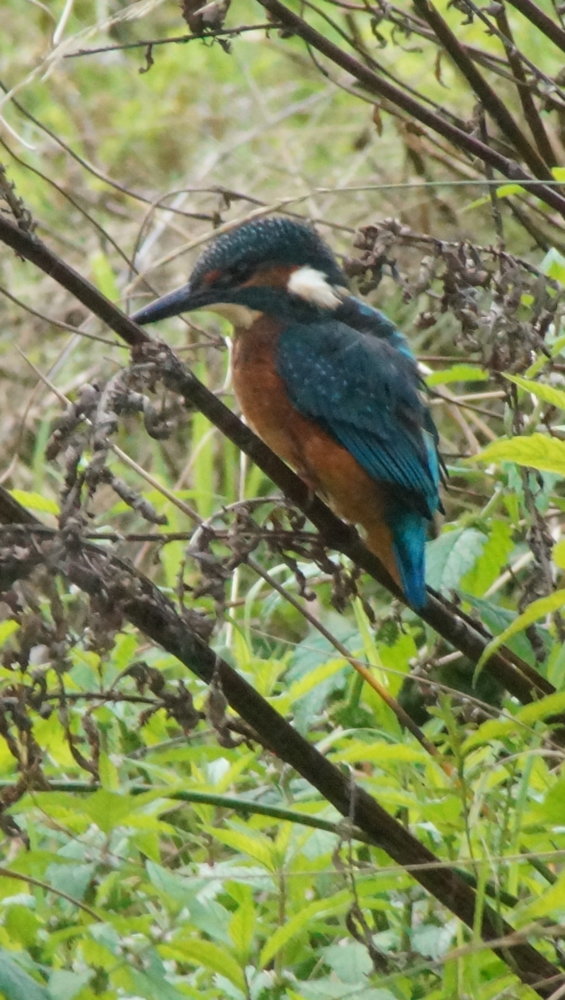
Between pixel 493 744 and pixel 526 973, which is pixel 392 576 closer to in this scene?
pixel 493 744

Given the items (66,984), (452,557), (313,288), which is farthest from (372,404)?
(66,984)

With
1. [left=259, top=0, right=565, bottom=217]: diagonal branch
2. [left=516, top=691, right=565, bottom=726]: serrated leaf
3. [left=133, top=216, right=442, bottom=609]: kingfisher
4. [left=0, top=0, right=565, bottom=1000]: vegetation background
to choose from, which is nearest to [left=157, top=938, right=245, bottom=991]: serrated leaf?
[left=0, top=0, right=565, bottom=1000]: vegetation background

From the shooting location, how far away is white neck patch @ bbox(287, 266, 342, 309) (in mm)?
2102

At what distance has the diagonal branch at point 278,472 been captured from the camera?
1337 mm

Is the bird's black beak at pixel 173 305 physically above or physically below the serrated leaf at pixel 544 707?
above

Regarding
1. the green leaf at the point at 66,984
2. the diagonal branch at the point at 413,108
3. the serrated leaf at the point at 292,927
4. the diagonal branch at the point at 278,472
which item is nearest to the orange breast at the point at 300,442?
the diagonal branch at the point at 278,472

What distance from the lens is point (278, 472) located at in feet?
5.41

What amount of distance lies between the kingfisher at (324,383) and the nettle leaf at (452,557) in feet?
0.27

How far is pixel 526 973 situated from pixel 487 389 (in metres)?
2.13

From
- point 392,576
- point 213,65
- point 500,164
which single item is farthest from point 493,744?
point 213,65

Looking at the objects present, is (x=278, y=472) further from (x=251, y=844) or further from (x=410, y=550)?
(x=251, y=844)

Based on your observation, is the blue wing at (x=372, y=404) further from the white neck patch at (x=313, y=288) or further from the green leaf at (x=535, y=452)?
the green leaf at (x=535, y=452)

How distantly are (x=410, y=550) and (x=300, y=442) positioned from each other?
28 cm

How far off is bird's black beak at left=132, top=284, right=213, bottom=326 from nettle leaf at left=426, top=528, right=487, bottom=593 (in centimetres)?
49
